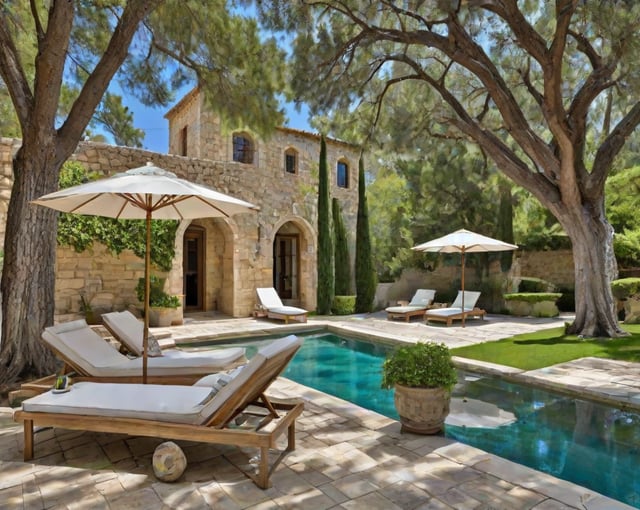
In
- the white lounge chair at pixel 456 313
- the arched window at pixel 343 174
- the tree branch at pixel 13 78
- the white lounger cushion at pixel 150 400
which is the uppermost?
the arched window at pixel 343 174

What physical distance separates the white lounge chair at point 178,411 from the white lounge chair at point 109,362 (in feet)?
2.99

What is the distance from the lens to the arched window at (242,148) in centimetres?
1491

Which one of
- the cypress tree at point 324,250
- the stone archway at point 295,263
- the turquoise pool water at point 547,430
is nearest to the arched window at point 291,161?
the cypress tree at point 324,250

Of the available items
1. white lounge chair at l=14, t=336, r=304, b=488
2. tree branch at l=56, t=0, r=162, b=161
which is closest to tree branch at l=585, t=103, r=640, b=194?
white lounge chair at l=14, t=336, r=304, b=488

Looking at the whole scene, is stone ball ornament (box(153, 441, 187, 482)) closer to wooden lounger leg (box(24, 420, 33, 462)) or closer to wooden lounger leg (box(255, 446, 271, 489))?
wooden lounger leg (box(255, 446, 271, 489))

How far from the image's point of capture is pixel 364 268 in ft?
47.7

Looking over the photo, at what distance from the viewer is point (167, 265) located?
11.4m

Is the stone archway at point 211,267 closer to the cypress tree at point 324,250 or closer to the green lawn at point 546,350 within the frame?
the cypress tree at point 324,250

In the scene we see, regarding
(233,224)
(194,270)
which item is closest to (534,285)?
(233,224)

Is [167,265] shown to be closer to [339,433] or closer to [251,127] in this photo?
[251,127]

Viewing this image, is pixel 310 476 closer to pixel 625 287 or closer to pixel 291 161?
pixel 625 287

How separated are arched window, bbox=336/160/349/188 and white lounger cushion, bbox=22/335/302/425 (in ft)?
46.9

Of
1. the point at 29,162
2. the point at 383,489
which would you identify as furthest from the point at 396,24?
the point at 383,489

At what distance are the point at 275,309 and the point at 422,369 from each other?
8.64m
